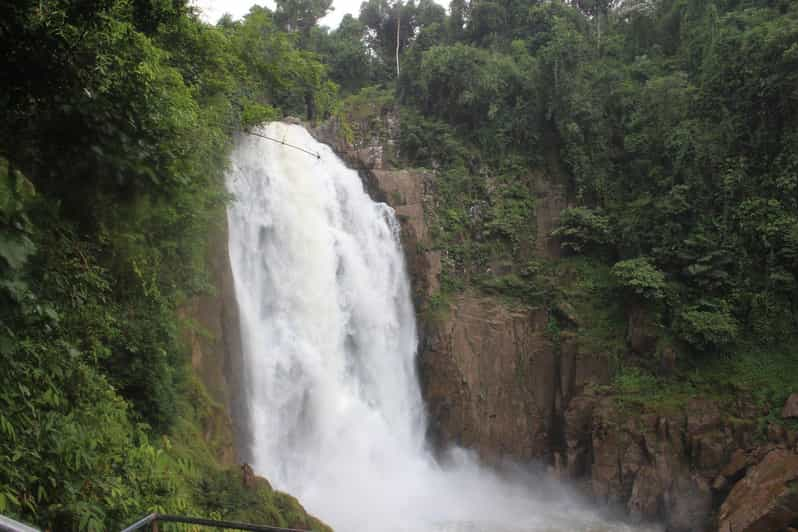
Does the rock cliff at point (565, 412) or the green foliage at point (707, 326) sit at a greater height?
the green foliage at point (707, 326)

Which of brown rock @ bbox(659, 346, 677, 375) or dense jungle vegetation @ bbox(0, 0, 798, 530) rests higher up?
dense jungle vegetation @ bbox(0, 0, 798, 530)

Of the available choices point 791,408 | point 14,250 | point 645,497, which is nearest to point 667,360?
point 791,408

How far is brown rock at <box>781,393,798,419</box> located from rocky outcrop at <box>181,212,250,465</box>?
1190cm

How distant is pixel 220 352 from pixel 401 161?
11.9 meters

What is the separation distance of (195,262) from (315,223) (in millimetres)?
6794

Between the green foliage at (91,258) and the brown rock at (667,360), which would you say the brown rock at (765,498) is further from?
the green foliage at (91,258)

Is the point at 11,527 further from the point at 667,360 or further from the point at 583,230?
the point at 583,230

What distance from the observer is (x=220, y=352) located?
35.1 ft

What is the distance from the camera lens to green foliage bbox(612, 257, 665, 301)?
16.0 m

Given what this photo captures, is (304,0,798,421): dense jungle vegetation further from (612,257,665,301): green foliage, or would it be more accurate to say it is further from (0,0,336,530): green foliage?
(0,0,336,530): green foliage

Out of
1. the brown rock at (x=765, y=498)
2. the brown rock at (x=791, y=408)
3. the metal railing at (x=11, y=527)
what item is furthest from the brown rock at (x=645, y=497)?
the metal railing at (x=11, y=527)

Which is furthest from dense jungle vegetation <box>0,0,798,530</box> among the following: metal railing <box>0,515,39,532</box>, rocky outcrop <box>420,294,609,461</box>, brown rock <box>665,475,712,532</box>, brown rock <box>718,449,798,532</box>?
brown rock <box>665,475,712,532</box>

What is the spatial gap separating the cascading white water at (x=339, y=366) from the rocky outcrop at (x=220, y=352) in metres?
0.72

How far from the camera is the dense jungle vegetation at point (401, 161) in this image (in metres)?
4.37
